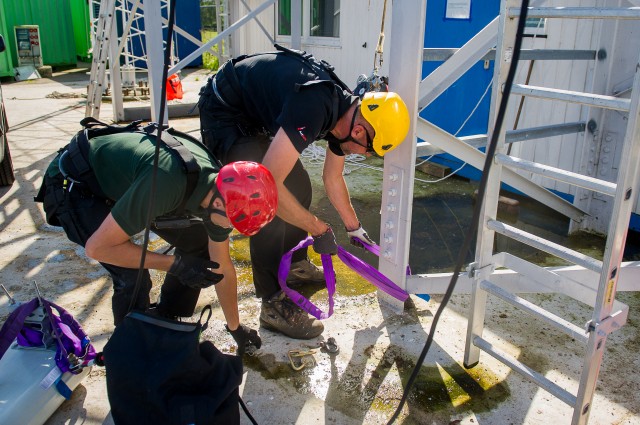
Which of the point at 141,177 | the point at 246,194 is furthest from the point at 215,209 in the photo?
the point at 141,177

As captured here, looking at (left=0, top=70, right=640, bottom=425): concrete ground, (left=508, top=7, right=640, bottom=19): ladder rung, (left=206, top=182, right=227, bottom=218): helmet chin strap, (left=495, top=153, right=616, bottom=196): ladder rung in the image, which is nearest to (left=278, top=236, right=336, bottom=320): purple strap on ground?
(left=0, top=70, right=640, bottom=425): concrete ground

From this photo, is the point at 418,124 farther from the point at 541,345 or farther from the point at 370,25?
the point at 370,25

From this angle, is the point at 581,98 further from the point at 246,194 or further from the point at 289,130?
the point at 246,194

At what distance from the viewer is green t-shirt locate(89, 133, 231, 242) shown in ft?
7.31

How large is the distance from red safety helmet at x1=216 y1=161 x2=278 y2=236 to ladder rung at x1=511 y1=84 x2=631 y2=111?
1.17 m

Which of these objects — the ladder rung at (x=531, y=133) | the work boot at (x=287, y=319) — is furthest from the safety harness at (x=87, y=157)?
the ladder rung at (x=531, y=133)

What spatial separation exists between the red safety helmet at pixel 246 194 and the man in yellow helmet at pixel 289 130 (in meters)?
0.38

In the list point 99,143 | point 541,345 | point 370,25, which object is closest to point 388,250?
point 541,345

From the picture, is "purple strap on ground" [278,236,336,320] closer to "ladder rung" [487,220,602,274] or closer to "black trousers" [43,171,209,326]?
"black trousers" [43,171,209,326]

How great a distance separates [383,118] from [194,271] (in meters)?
1.21

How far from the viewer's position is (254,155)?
314cm

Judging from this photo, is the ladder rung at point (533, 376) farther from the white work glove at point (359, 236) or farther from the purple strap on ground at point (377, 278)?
the white work glove at point (359, 236)

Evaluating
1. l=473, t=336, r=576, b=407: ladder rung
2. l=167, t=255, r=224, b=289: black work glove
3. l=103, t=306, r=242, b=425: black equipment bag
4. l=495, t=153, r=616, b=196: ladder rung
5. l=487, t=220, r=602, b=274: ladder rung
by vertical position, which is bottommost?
l=473, t=336, r=576, b=407: ladder rung

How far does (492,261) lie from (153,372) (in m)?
1.78
